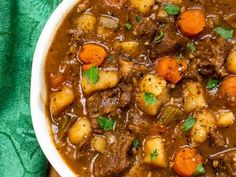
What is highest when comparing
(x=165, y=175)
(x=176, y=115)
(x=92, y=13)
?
(x=92, y=13)

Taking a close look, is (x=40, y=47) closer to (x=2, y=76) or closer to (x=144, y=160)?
(x=2, y=76)

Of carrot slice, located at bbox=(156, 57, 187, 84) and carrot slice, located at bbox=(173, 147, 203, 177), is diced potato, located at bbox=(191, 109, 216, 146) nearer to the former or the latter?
carrot slice, located at bbox=(173, 147, 203, 177)

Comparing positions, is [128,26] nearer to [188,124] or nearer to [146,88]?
[146,88]

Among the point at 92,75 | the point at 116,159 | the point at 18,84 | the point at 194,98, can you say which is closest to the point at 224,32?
the point at 194,98

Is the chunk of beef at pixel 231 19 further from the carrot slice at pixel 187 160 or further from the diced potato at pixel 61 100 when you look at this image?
the diced potato at pixel 61 100

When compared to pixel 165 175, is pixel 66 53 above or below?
above

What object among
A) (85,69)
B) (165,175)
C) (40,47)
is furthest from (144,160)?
(40,47)
